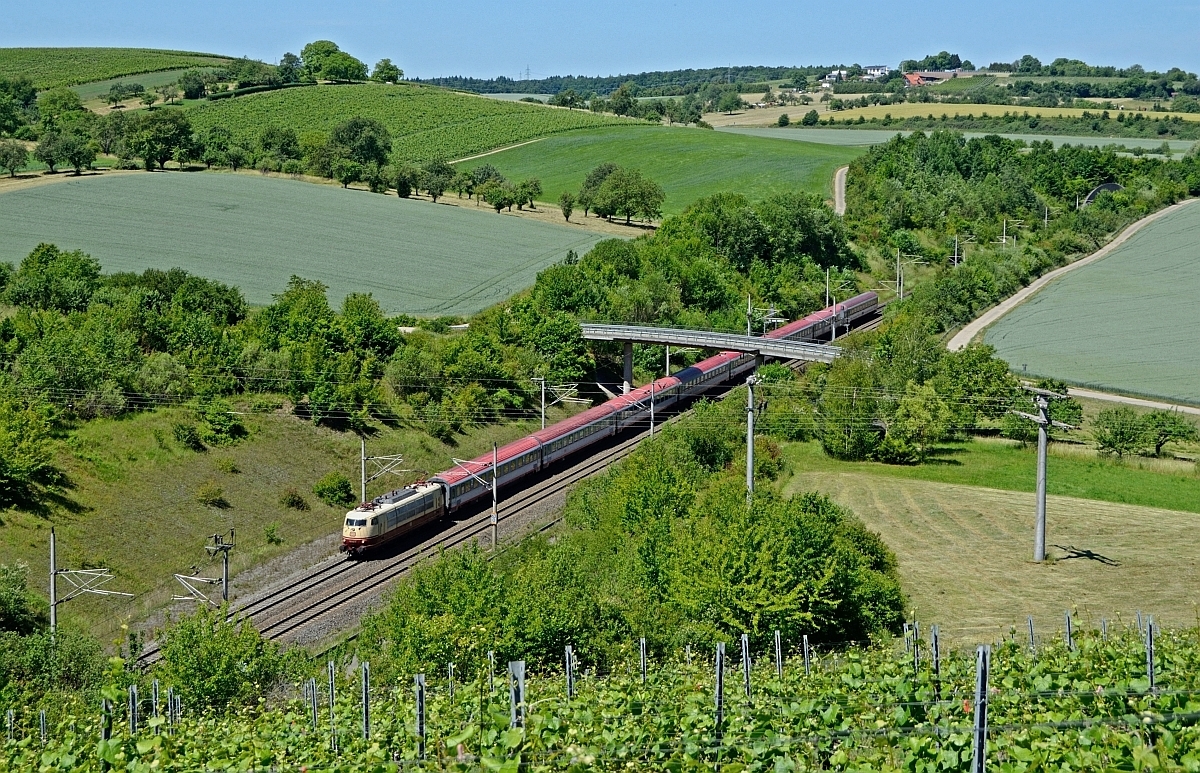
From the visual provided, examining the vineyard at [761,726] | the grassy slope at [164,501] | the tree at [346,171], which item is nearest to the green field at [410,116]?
the tree at [346,171]

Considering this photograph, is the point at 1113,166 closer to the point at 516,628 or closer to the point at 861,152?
the point at 861,152

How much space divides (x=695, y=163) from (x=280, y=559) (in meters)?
114

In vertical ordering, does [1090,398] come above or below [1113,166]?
below

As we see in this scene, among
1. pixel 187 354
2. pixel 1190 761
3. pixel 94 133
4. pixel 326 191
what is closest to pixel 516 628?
pixel 1190 761

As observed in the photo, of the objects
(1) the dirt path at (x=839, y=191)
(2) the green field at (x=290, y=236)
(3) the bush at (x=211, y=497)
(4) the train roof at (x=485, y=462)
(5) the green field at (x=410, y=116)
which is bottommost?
(3) the bush at (x=211, y=497)

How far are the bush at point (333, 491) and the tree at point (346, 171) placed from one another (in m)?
80.4

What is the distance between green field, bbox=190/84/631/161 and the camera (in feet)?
534

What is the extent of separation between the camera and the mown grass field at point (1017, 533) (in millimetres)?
41250

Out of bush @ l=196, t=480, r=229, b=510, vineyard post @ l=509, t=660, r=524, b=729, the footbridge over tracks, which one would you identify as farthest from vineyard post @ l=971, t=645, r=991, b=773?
the footbridge over tracks

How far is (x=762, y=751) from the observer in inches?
626

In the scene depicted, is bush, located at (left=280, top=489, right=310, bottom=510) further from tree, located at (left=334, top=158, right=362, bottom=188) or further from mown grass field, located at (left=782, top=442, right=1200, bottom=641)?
tree, located at (left=334, top=158, right=362, bottom=188)

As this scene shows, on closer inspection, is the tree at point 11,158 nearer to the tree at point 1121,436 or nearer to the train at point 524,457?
the train at point 524,457

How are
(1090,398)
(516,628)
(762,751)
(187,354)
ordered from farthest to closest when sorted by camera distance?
(1090,398) → (187,354) → (516,628) → (762,751)

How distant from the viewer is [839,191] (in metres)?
147
